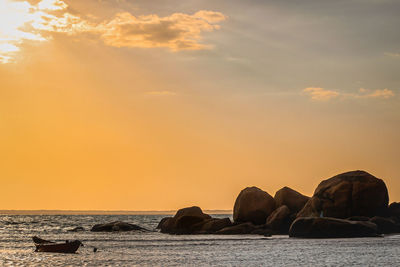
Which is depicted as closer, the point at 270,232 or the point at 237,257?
the point at 237,257

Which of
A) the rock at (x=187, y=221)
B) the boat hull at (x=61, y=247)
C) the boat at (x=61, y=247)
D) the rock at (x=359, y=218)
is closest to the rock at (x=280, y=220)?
the rock at (x=359, y=218)

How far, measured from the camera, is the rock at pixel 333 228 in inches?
2438

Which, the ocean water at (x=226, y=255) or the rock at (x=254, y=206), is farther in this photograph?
the rock at (x=254, y=206)

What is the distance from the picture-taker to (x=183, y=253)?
152 ft

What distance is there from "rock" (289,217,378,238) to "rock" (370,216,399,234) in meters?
4.71

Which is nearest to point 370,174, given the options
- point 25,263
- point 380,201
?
point 380,201

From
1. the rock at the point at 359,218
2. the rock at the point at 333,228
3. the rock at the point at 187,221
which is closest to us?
the rock at the point at 333,228

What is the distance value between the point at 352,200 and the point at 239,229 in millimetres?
14341

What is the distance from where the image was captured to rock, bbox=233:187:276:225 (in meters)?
74.4

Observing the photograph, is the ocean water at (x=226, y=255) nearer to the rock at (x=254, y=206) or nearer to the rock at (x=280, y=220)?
the rock at (x=280, y=220)

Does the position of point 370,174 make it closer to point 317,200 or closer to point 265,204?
point 317,200

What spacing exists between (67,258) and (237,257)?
12721 mm

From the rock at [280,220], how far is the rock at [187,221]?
34.5 ft

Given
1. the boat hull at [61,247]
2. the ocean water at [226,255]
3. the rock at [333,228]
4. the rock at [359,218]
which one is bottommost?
the ocean water at [226,255]
